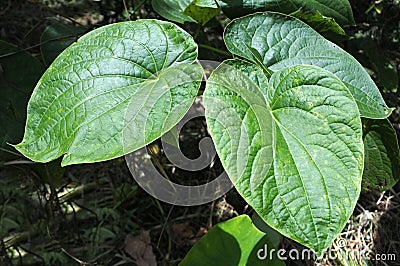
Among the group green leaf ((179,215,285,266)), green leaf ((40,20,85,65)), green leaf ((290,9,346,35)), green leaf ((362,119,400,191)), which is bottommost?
green leaf ((179,215,285,266))

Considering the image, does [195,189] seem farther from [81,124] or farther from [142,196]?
[81,124]

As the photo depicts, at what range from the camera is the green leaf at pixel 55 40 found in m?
0.98

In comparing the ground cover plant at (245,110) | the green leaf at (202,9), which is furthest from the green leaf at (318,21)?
the green leaf at (202,9)

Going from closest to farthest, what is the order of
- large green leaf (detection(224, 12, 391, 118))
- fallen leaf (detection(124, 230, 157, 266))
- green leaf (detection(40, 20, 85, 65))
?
large green leaf (detection(224, 12, 391, 118)) < green leaf (detection(40, 20, 85, 65)) < fallen leaf (detection(124, 230, 157, 266))

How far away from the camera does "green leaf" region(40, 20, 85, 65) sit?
3.22 feet

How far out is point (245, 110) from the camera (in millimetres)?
649

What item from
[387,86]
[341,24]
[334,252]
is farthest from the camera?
[387,86]

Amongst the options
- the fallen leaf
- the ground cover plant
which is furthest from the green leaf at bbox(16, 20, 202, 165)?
the fallen leaf

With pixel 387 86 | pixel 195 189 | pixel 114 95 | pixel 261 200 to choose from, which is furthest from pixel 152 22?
pixel 387 86

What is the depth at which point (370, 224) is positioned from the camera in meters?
1.11

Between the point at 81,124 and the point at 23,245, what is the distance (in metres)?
0.66

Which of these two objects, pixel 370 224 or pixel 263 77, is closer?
pixel 263 77

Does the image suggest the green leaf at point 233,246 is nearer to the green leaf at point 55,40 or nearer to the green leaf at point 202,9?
the green leaf at point 202,9

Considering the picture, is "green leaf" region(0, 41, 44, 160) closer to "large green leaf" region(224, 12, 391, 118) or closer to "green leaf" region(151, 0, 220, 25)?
"green leaf" region(151, 0, 220, 25)
